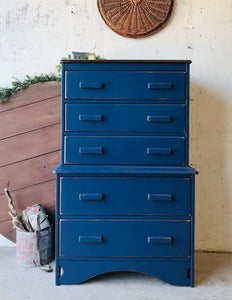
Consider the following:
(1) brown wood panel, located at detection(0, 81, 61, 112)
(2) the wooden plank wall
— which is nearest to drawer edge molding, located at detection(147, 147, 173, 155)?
(2) the wooden plank wall

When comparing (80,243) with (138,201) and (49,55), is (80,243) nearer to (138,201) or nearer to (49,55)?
(138,201)

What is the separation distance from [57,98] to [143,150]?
1002mm

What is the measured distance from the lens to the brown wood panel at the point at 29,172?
235 cm

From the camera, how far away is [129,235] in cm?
178

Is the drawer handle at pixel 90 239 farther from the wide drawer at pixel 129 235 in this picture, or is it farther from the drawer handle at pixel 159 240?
the drawer handle at pixel 159 240

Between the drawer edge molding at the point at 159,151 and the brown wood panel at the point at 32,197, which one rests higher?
the drawer edge molding at the point at 159,151

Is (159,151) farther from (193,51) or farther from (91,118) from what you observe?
(193,51)

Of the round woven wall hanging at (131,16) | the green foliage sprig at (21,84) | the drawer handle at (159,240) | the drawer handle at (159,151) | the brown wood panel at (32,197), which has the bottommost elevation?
the drawer handle at (159,240)

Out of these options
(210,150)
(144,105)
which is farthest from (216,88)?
(144,105)

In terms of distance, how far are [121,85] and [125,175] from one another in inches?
24.6

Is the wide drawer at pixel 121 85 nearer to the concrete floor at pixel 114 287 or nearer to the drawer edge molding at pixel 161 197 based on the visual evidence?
the drawer edge molding at pixel 161 197

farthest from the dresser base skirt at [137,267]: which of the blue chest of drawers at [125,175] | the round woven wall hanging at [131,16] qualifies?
the round woven wall hanging at [131,16]

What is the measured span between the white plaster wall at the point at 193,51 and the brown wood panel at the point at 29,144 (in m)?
0.56

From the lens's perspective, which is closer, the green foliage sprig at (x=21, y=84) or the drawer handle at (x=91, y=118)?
the drawer handle at (x=91, y=118)
